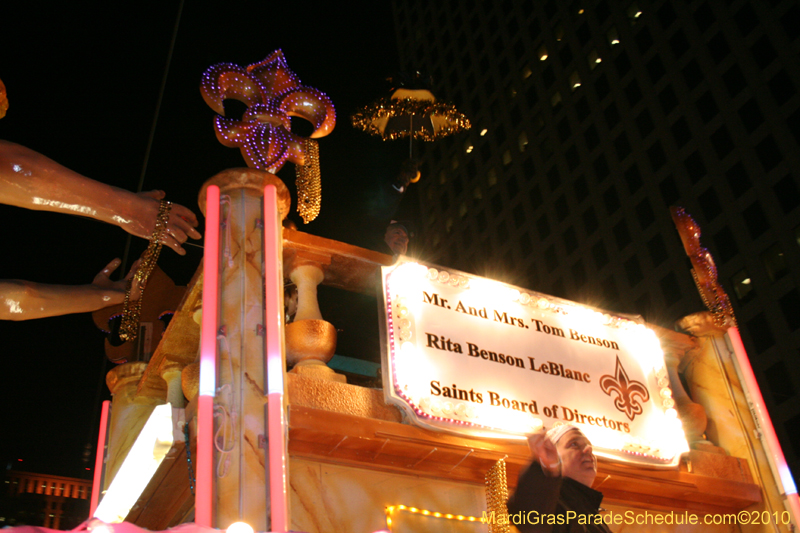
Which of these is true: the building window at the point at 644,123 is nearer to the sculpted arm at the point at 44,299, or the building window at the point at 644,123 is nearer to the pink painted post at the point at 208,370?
the pink painted post at the point at 208,370

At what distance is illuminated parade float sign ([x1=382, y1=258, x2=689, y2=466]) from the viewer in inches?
240

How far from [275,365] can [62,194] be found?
190 cm

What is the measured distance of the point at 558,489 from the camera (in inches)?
223

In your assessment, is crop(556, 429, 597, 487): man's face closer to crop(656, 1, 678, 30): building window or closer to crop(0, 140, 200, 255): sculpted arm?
crop(0, 140, 200, 255): sculpted arm

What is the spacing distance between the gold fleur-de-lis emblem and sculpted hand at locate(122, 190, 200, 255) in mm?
4453

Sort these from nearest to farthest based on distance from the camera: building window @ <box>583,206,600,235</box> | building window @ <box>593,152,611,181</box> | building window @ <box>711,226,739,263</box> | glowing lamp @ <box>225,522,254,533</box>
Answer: glowing lamp @ <box>225,522,254,533</box> < building window @ <box>711,226,739,263</box> < building window @ <box>593,152,611,181</box> < building window @ <box>583,206,600,235</box>

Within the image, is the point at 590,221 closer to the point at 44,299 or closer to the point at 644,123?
the point at 644,123

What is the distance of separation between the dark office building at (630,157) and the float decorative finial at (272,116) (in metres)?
26.8

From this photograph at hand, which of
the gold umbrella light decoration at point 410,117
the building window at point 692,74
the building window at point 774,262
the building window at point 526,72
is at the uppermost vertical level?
the building window at point 526,72

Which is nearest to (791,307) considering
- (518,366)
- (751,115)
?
(751,115)

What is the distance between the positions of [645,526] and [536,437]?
2.09m

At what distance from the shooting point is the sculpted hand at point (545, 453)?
5691 mm

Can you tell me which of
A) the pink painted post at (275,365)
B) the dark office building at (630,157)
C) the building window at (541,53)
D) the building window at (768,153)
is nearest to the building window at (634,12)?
the dark office building at (630,157)

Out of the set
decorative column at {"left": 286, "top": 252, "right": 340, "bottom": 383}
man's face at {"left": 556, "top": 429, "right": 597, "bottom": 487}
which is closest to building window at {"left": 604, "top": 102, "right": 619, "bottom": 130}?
man's face at {"left": 556, "top": 429, "right": 597, "bottom": 487}
